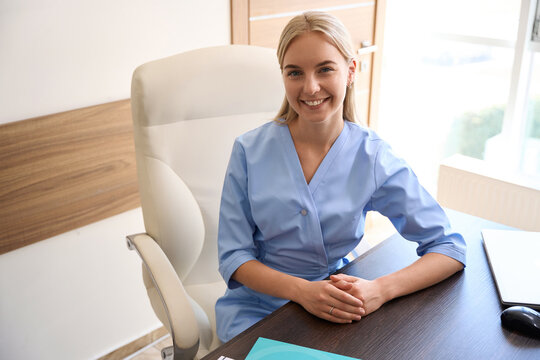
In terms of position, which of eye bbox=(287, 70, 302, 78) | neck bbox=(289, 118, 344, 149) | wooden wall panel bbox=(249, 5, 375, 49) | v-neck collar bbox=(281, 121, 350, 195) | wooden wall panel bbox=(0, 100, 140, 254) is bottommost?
wooden wall panel bbox=(0, 100, 140, 254)

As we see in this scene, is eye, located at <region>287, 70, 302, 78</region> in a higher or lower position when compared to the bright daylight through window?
higher

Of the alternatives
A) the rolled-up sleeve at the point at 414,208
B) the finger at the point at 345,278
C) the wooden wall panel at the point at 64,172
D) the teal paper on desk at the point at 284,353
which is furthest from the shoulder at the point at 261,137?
the wooden wall panel at the point at 64,172

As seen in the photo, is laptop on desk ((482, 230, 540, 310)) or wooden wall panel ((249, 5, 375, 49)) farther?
wooden wall panel ((249, 5, 375, 49))

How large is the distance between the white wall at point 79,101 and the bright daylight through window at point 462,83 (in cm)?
138

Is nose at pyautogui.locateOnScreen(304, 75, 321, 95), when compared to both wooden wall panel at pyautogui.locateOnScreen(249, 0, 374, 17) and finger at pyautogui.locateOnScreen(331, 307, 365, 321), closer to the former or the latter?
finger at pyautogui.locateOnScreen(331, 307, 365, 321)

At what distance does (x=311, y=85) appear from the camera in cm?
122

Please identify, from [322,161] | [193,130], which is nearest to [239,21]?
[193,130]

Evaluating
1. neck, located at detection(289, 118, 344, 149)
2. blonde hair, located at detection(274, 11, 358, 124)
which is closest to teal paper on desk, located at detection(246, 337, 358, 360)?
neck, located at detection(289, 118, 344, 149)

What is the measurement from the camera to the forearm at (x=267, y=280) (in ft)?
3.86

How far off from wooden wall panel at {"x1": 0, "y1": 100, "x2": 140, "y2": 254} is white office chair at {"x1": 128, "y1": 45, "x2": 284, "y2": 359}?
0.54 m

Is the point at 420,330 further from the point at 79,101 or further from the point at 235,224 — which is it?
the point at 79,101

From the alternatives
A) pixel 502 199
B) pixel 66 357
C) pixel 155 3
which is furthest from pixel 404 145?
pixel 66 357

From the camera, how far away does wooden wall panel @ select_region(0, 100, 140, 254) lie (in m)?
1.80

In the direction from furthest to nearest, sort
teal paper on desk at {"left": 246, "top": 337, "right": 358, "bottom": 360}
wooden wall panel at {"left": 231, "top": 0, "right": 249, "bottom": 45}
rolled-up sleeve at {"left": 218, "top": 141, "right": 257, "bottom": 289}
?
wooden wall panel at {"left": 231, "top": 0, "right": 249, "bottom": 45}, rolled-up sleeve at {"left": 218, "top": 141, "right": 257, "bottom": 289}, teal paper on desk at {"left": 246, "top": 337, "right": 358, "bottom": 360}
